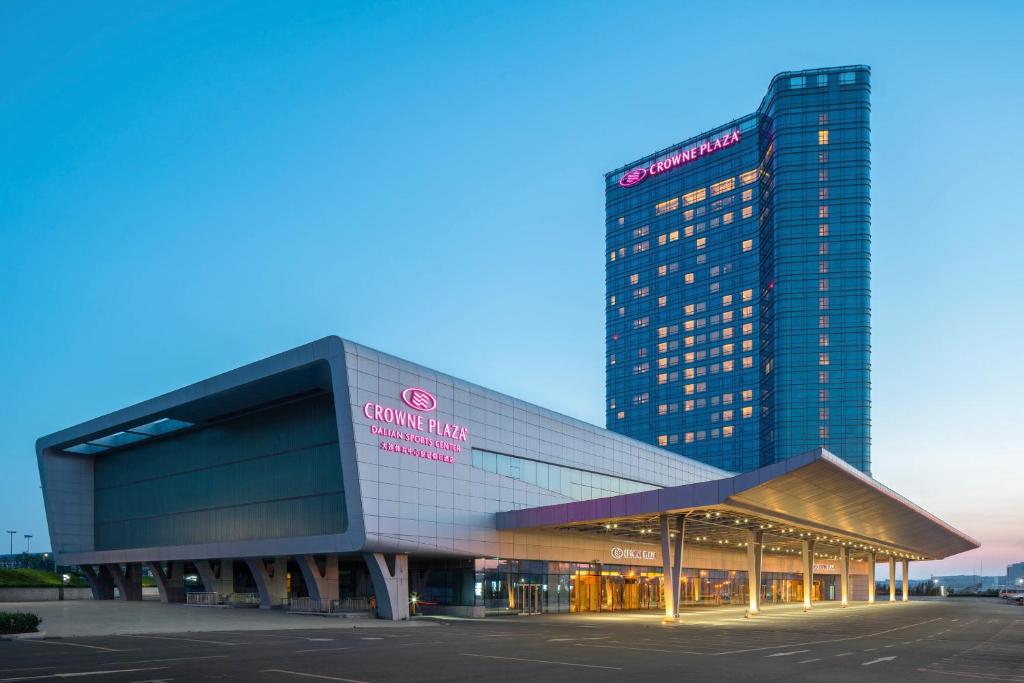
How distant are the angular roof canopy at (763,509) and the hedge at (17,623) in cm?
2788

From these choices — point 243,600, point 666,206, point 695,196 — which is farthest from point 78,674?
point 666,206

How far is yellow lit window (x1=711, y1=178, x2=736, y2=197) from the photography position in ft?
590

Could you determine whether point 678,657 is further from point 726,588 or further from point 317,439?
point 726,588

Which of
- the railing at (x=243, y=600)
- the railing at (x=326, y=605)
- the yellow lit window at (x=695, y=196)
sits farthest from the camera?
the yellow lit window at (x=695, y=196)

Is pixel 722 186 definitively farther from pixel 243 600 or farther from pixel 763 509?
pixel 243 600

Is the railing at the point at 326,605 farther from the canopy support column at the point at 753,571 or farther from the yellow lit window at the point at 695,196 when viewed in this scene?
the yellow lit window at the point at 695,196

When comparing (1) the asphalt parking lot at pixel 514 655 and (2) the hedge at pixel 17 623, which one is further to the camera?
(2) the hedge at pixel 17 623

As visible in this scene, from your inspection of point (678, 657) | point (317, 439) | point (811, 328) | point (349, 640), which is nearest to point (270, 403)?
point (317, 439)

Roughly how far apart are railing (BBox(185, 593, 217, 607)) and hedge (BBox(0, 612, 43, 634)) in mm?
27846

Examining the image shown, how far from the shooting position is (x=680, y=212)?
7461 inches

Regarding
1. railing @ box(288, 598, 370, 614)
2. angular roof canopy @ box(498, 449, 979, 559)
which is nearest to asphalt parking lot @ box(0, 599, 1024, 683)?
angular roof canopy @ box(498, 449, 979, 559)

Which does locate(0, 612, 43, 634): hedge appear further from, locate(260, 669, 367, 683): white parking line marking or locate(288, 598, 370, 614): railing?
locate(288, 598, 370, 614): railing

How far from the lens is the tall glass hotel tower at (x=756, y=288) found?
509 ft

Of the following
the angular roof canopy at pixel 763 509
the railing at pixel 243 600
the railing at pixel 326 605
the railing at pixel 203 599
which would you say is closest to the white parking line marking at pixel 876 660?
the angular roof canopy at pixel 763 509
